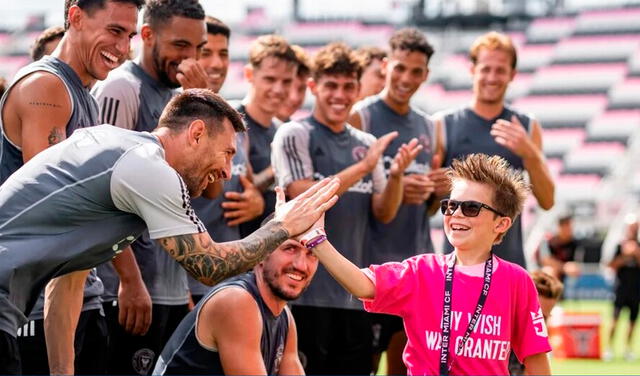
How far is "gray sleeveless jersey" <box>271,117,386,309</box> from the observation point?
7.66m

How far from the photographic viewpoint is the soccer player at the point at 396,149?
8.35 metres

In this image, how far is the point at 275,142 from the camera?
772cm

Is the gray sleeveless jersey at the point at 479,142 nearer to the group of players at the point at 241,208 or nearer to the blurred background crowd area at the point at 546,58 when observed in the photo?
the group of players at the point at 241,208

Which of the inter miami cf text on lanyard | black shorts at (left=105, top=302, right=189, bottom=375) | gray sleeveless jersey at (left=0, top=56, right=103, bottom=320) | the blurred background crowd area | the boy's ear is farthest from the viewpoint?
the blurred background crowd area

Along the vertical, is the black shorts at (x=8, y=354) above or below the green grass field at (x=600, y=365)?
above

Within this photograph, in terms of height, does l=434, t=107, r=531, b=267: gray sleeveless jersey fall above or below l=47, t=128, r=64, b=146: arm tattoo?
below

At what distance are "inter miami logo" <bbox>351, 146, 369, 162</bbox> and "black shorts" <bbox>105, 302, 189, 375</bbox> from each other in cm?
176

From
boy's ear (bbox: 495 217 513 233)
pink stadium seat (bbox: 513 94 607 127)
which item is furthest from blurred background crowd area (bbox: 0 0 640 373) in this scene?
boy's ear (bbox: 495 217 513 233)

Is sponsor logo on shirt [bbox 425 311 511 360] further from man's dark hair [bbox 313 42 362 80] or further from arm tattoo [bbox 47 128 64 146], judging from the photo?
man's dark hair [bbox 313 42 362 80]

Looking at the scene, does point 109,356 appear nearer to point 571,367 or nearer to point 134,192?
point 134,192

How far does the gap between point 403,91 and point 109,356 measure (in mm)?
3139

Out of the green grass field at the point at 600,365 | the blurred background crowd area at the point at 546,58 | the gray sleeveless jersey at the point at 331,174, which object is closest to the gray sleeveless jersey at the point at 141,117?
the gray sleeveless jersey at the point at 331,174

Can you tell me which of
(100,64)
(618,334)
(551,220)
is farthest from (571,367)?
(551,220)

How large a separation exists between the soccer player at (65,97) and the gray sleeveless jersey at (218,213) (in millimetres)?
1771
